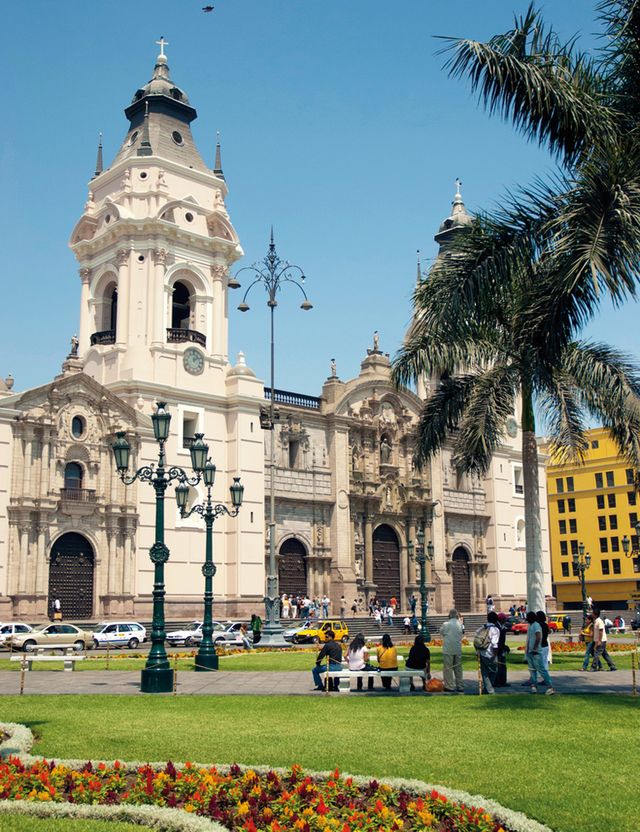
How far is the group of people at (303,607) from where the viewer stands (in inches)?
1857

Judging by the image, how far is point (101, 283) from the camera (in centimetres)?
4762

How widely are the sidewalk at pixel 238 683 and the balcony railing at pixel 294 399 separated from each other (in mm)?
28308

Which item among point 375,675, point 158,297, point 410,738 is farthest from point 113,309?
point 410,738

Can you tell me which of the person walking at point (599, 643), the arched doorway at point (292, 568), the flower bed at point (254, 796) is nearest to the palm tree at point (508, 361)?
the person walking at point (599, 643)

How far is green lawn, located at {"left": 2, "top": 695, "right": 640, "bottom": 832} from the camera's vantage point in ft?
28.9

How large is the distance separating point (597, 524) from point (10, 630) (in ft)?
184

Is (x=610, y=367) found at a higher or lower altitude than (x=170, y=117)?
lower

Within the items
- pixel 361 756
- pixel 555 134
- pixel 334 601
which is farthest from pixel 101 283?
pixel 361 756

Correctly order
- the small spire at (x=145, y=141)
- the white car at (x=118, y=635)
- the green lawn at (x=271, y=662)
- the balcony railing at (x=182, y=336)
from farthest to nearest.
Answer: the small spire at (x=145, y=141) < the balcony railing at (x=182, y=336) < the white car at (x=118, y=635) < the green lawn at (x=271, y=662)

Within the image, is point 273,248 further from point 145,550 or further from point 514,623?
point 514,623

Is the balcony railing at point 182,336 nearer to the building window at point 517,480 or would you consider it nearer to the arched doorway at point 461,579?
the arched doorway at point 461,579

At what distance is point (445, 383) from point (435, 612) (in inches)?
1307

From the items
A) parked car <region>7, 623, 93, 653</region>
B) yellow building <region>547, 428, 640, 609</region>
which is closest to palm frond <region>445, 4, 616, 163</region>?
parked car <region>7, 623, 93, 653</region>

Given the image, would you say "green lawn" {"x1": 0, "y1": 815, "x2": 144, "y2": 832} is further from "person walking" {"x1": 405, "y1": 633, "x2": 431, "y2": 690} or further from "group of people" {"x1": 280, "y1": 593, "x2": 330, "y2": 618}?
"group of people" {"x1": 280, "y1": 593, "x2": 330, "y2": 618}
